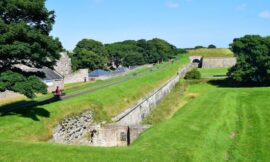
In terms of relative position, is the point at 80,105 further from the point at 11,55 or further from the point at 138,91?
the point at 138,91

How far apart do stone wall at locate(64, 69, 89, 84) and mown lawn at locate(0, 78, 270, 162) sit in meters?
28.5

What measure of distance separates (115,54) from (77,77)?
6282cm

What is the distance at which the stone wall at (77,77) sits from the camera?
58.2m

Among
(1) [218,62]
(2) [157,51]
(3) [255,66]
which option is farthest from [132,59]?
(3) [255,66]

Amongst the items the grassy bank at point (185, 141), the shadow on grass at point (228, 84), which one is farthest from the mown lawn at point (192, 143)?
the shadow on grass at point (228, 84)

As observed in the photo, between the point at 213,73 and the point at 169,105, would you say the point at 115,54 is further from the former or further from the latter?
the point at 169,105

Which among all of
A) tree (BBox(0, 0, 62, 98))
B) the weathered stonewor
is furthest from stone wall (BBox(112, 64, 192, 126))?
tree (BBox(0, 0, 62, 98))

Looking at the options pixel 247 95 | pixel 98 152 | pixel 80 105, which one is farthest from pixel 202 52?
pixel 98 152

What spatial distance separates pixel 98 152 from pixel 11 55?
856 centimetres

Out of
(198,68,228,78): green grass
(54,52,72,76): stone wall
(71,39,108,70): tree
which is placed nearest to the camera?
(54,52,72,76): stone wall

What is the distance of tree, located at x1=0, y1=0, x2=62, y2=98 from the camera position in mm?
19969

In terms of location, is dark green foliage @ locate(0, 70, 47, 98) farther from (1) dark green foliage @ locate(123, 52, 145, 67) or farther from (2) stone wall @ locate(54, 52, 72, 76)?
(1) dark green foliage @ locate(123, 52, 145, 67)

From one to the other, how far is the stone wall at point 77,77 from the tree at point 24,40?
35.4 meters

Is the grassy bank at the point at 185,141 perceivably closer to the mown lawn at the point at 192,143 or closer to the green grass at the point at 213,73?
the mown lawn at the point at 192,143
